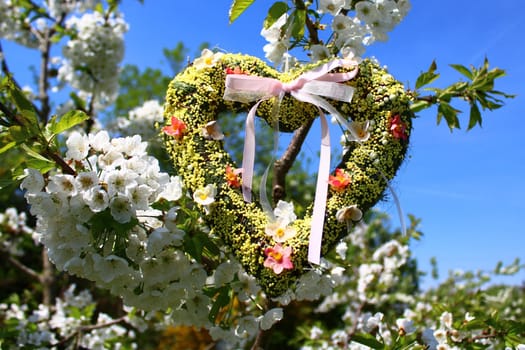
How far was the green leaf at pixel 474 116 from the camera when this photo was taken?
1.54 m

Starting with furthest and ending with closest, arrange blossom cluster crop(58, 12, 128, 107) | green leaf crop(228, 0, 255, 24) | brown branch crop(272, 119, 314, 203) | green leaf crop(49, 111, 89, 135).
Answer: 1. blossom cluster crop(58, 12, 128, 107)
2. brown branch crop(272, 119, 314, 203)
3. green leaf crop(228, 0, 255, 24)
4. green leaf crop(49, 111, 89, 135)

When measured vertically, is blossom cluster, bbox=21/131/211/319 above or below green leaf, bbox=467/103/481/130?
below

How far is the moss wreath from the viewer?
1.24 meters

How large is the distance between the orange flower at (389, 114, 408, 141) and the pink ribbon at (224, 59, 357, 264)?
13 centimetres

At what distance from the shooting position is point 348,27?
1588 millimetres

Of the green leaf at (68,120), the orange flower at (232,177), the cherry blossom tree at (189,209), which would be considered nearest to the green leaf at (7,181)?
the cherry blossom tree at (189,209)

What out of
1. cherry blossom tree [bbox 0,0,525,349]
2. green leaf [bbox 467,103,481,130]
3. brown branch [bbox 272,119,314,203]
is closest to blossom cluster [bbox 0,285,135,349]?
cherry blossom tree [bbox 0,0,525,349]

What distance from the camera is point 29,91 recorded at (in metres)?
4.28

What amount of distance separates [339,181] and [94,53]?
2.85m

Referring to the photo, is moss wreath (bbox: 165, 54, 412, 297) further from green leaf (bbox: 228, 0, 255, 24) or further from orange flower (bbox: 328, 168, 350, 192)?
green leaf (bbox: 228, 0, 255, 24)

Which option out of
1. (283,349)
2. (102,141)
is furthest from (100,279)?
(283,349)

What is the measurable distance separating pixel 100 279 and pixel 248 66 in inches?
28.7

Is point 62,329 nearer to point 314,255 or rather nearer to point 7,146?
point 7,146

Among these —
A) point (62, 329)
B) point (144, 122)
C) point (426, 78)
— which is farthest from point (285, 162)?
point (144, 122)
